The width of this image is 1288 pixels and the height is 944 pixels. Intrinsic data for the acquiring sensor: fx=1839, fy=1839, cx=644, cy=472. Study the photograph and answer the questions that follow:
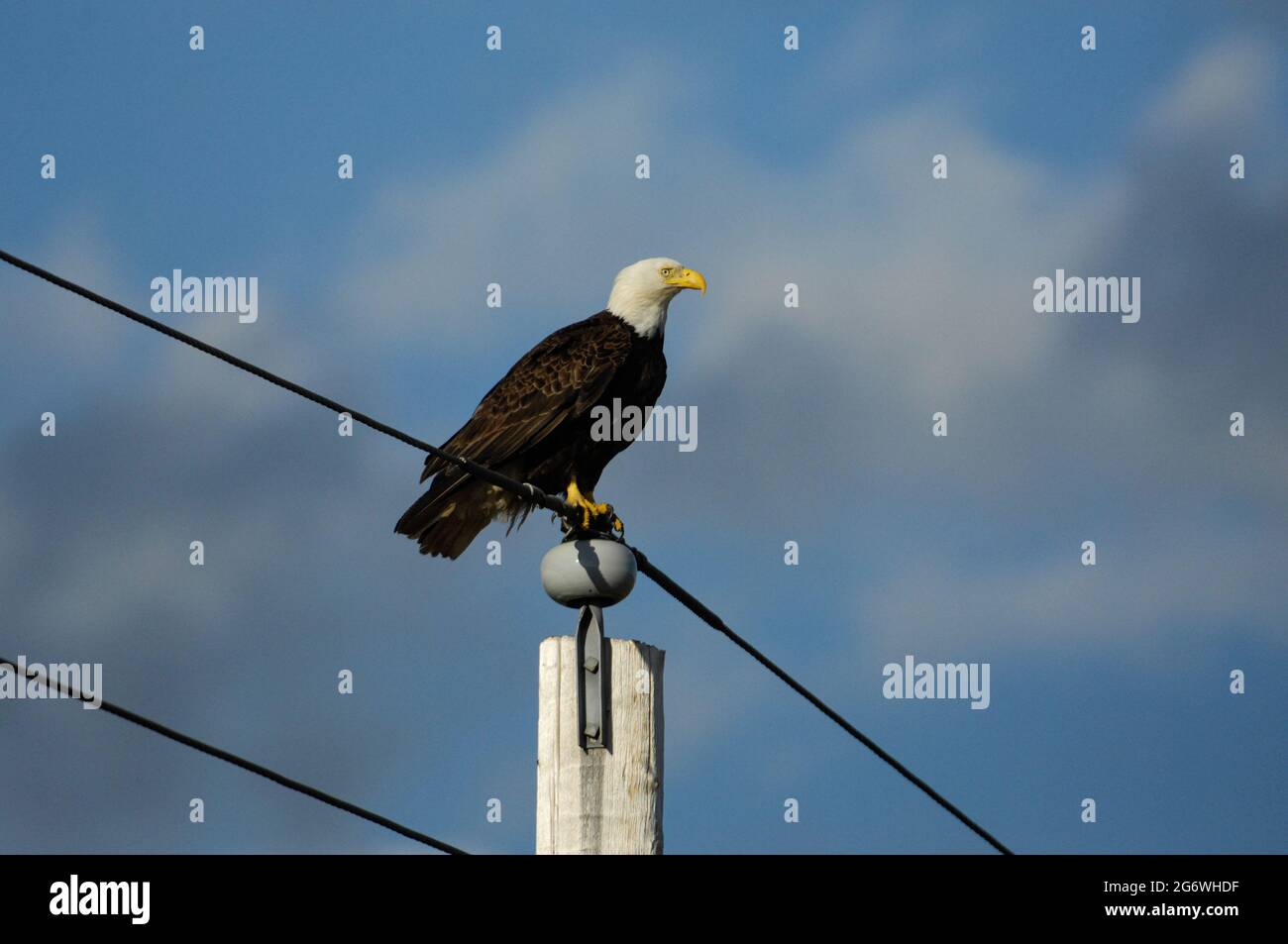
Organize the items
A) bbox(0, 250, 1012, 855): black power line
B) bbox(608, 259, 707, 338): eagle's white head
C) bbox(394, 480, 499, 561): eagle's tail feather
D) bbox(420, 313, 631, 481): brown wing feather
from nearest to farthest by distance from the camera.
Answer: bbox(0, 250, 1012, 855): black power line → bbox(394, 480, 499, 561): eagle's tail feather → bbox(420, 313, 631, 481): brown wing feather → bbox(608, 259, 707, 338): eagle's white head

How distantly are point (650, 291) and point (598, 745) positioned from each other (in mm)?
5150

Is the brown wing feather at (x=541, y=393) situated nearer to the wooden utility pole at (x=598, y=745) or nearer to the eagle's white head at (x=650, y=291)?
the eagle's white head at (x=650, y=291)

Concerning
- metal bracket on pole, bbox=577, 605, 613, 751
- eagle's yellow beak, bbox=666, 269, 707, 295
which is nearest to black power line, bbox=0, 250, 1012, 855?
metal bracket on pole, bbox=577, 605, 613, 751

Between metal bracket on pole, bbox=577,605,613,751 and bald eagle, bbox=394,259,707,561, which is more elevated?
bald eagle, bbox=394,259,707,561

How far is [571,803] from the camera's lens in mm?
5379

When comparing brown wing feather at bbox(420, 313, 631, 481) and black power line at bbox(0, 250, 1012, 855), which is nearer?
black power line at bbox(0, 250, 1012, 855)

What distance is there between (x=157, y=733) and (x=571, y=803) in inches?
53.3

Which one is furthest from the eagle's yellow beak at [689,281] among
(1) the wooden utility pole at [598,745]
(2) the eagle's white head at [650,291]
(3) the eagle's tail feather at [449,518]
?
(1) the wooden utility pole at [598,745]

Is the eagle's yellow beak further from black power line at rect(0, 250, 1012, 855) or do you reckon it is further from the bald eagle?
black power line at rect(0, 250, 1012, 855)

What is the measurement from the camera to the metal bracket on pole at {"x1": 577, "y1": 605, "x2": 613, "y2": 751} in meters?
5.45

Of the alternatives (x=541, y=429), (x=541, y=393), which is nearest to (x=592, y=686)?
(x=541, y=429)

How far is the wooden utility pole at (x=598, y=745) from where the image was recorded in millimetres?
5359

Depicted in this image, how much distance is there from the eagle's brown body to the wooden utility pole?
11.1 ft
